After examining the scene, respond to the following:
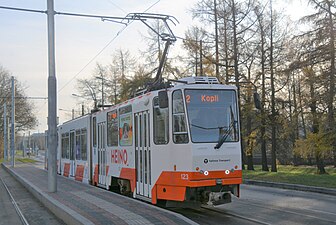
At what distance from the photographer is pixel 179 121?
11.0 meters

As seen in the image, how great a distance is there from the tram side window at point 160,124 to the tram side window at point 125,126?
173 centimetres

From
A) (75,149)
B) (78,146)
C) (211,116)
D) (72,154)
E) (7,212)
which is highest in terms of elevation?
(211,116)

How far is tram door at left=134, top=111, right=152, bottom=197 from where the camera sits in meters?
12.0

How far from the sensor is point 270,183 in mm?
20484

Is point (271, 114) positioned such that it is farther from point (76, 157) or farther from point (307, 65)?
point (76, 157)

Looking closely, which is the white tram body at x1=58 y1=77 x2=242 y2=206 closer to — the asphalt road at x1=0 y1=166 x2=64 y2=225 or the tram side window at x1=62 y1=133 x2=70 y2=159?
the asphalt road at x1=0 y1=166 x2=64 y2=225

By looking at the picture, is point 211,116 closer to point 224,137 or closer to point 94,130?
point 224,137

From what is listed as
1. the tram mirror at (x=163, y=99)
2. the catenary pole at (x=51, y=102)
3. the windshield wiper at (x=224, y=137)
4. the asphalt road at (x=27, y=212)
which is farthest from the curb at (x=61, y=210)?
the windshield wiper at (x=224, y=137)

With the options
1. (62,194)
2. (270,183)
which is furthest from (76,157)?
(270,183)

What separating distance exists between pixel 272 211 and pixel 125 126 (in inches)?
197

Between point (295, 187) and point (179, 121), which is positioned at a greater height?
point (179, 121)

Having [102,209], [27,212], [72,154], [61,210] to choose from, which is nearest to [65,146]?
[72,154]

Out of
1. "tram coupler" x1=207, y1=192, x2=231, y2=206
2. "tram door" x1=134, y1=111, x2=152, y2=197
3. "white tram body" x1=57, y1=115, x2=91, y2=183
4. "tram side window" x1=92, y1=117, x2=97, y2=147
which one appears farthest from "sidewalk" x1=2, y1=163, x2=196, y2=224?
"white tram body" x1=57, y1=115, x2=91, y2=183

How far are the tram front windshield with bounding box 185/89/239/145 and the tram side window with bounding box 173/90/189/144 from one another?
0.15 meters
